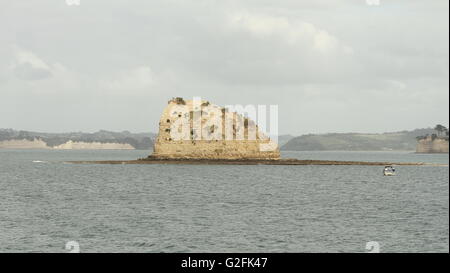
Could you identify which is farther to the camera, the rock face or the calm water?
the rock face

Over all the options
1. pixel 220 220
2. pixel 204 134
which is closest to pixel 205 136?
pixel 204 134

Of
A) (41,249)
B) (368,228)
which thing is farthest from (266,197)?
(41,249)

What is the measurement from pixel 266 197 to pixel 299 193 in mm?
7817

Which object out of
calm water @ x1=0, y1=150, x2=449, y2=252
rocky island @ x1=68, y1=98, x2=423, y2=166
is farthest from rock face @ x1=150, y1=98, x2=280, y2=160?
calm water @ x1=0, y1=150, x2=449, y2=252

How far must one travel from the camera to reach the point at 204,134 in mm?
153000

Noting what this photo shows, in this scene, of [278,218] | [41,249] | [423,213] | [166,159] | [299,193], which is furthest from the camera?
[166,159]

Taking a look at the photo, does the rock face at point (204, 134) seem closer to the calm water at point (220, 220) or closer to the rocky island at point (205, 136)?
the rocky island at point (205, 136)

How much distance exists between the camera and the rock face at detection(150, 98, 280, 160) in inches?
6029

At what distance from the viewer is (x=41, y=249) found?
33969 mm

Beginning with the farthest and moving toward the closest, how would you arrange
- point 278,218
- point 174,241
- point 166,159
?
1. point 166,159
2. point 278,218
3. point 174,241

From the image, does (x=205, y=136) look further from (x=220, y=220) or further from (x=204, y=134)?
(x=220, y=220)

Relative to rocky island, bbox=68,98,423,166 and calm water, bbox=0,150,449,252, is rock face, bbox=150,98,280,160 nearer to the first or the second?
rocky island, bbox=68,98,423,166

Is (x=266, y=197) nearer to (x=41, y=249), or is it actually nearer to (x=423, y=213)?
(x=423, y=213)

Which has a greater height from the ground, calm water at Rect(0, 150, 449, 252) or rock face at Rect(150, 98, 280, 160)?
rock face at Rect(150, 98, 280, 160)
